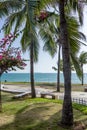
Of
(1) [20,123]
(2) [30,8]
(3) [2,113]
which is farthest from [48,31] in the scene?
(2) [30,8]

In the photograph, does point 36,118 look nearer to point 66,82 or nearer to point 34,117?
point 34,117

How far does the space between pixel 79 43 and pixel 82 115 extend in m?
3.97

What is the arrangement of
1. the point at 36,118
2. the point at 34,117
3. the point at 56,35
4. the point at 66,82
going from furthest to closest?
the point at 56,35 → the point at 34,117 → the point at 36,118 → the point at 66,82

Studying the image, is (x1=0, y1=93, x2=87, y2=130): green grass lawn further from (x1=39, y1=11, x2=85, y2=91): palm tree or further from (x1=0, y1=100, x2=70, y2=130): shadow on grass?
(x1=39, y1=11, x2=85, y2=91): palm tree

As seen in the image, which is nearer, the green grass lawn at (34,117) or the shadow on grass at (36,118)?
the shadow on grass at (36,118)

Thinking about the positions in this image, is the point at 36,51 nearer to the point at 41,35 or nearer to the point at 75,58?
the point at 41,35

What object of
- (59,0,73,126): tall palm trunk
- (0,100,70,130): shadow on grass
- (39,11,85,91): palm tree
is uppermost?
(39,11,85,91): palm tree

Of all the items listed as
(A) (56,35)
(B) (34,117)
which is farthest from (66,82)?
(A) (56,35)

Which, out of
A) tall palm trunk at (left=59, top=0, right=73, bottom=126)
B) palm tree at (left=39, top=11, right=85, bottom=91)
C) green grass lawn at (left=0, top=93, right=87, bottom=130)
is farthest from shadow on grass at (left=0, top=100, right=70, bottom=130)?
palm tree at (left=39, top=11, right=85, bottom=91)

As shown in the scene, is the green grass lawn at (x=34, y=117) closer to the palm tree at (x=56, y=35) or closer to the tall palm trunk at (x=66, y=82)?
the tall palm trunk at (x=66, y=82)

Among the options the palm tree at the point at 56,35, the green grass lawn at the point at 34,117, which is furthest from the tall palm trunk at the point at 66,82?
the palm tree at the point at 56,35

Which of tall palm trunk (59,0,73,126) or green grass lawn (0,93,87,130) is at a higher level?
tall palm trunk (59,0,73,126)

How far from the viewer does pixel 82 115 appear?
16.9m

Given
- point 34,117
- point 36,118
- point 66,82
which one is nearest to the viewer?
point 66,82
